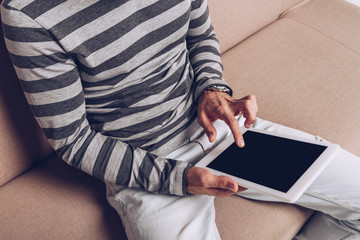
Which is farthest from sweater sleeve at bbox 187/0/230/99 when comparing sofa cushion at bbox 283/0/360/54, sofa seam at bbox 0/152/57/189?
sofa cushion at bbox 283/0/360/54

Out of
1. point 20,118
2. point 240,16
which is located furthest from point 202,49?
point 20,118

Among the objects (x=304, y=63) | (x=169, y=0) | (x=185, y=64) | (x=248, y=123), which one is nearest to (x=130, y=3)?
(x=169, y=0)

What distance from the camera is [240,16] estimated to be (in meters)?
1.26

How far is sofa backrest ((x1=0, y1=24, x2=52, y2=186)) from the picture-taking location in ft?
2.55

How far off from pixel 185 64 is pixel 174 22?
0.14m

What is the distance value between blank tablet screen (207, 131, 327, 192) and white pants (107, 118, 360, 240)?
101 mm

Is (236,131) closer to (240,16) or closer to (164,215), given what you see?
(164,215)

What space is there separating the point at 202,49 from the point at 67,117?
1.42ft

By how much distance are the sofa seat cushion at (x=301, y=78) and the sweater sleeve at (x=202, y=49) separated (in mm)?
247

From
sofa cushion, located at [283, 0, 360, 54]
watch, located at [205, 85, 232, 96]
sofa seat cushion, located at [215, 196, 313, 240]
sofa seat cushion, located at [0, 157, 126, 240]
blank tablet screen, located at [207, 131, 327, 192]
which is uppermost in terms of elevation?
watch, located at [205, 85, 232, 96]

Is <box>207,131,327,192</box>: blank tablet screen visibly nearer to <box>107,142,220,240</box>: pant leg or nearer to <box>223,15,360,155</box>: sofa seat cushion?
<box>107,142,220,240</box>: pant leg

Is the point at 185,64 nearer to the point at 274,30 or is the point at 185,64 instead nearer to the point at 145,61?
the point at 145,61

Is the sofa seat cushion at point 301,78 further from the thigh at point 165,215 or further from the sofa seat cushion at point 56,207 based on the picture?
the sofa seat cushion at point 56,207

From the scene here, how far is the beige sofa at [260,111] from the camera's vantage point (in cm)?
83
